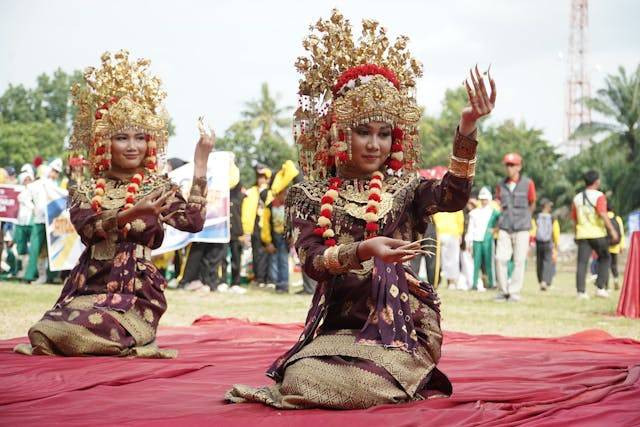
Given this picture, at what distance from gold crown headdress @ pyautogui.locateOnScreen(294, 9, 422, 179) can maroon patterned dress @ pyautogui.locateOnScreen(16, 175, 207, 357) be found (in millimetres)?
1633

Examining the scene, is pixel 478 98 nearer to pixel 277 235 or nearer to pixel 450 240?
pixel 277 235

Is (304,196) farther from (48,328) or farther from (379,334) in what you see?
(48,328)

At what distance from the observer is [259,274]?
53.1 feet

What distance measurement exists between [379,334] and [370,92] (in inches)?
47.7

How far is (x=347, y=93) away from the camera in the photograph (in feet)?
15.2

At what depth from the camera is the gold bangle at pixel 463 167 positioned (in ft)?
13.9

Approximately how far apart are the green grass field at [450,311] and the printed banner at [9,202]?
1.53 metres

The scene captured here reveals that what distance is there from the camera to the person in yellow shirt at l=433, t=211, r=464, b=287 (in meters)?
17.1

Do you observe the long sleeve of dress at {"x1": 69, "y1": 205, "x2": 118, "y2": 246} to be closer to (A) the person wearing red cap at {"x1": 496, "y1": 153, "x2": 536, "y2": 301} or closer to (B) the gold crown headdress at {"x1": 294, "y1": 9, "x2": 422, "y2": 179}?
(B) the gold crown headdress at {"x1": 294, "y1": 9, "x2": 422, "y2": 179}

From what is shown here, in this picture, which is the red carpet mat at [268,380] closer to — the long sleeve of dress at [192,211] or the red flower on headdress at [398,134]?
the long sleeve of dress at [192,211]

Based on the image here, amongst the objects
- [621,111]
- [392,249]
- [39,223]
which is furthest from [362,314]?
[621,111]

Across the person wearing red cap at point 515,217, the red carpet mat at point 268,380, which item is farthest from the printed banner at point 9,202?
the red carpet mat at point 268,380

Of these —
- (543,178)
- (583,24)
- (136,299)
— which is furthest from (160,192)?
(583,24)

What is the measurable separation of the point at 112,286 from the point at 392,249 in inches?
118
